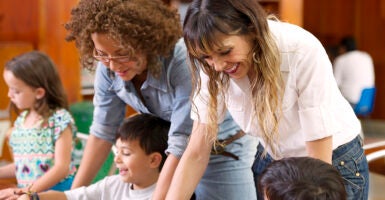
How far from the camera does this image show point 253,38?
1450mm

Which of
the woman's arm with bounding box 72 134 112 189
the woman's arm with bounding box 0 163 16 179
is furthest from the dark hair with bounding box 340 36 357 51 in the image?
the woman's arm with bounding box 72 134 112 189

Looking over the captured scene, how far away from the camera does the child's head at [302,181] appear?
126 cm

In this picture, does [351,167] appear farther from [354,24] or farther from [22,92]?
[354,24]

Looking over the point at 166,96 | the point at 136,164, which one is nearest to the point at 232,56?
the point at 166,96

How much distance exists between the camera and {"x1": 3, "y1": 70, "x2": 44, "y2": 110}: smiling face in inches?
106

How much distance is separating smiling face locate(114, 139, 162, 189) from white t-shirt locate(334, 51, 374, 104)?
564cm

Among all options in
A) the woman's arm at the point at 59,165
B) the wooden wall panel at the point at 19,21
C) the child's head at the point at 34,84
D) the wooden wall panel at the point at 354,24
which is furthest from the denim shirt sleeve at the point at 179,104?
the wooden wall panel at the point at 354,24

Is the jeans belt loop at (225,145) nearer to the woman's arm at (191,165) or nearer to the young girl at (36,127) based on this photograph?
the woman's arm at (191,165)

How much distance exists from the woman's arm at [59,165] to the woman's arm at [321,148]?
1219 mm

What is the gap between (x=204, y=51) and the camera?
1.46m

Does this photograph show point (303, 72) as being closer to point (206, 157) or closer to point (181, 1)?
point (206, 157)

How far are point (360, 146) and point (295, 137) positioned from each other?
0.20 m

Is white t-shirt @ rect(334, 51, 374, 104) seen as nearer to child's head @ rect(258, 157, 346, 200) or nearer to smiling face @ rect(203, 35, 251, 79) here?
smiling face @ rect(203, 35, 251, 79)

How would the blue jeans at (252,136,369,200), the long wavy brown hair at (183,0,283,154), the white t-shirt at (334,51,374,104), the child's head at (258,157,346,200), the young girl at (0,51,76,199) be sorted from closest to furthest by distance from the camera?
the child's head at (258,157,346,200) → the long wavy brown hair at (183,0,283,154) → the blue jeans at (252,136,369,200) → the young girl at (0,51,76,199) → the white t-shirt at (334,51,374,104)
